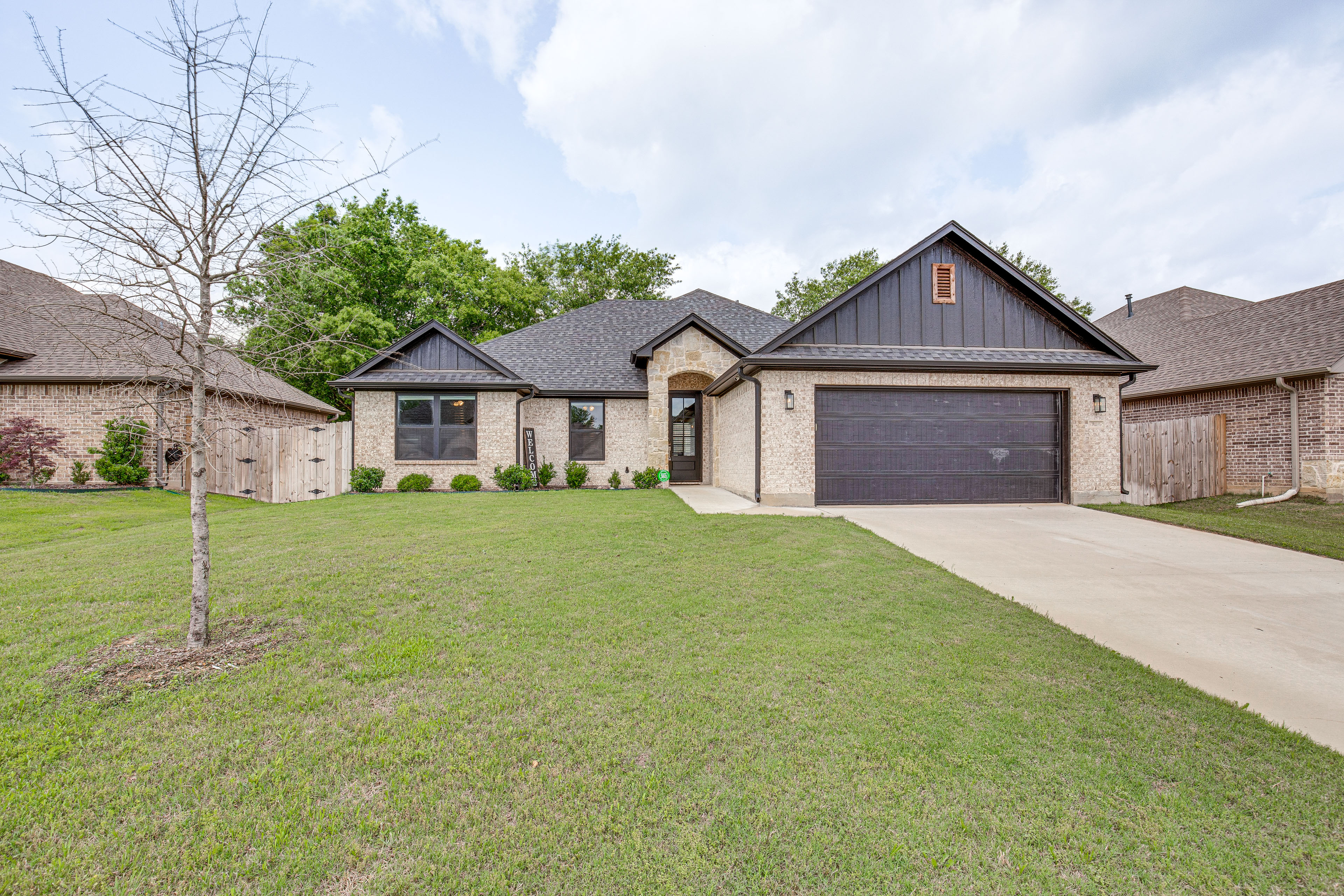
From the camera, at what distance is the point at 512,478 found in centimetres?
1345

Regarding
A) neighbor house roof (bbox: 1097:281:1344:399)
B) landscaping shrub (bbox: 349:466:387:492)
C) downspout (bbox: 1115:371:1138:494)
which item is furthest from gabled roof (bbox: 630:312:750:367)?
neighbor house roof (bbox: 1097:281:1344:399)

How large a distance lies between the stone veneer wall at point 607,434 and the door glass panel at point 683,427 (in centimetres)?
93

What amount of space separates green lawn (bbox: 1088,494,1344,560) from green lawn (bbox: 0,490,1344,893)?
19.9ft

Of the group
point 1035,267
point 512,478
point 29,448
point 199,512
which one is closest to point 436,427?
point 512,478

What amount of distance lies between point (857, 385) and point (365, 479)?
11.8 m

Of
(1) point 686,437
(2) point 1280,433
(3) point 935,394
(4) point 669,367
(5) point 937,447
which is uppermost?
(4) point 669,367

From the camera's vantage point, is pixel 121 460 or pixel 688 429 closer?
pixel 121 460

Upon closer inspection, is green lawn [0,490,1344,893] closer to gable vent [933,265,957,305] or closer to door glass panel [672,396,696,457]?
gable vent [933,265,957,305]

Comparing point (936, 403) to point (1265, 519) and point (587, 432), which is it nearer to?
point (1265, 519)

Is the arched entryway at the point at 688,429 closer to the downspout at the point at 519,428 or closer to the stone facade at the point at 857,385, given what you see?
the stone facade at the point at 857,385

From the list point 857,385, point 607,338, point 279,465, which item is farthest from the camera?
point 607,338

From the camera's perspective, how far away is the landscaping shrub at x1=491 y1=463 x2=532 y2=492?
13.5 metres

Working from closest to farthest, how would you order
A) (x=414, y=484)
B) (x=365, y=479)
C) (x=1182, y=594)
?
1. (x=1182, y=594)
2. (x=365, y=479)
3. (x=414, y=484)

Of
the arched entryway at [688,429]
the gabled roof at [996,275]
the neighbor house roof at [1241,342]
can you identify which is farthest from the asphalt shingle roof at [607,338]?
the neighbor house roof at [1241,342]
